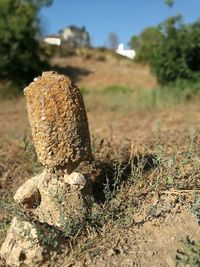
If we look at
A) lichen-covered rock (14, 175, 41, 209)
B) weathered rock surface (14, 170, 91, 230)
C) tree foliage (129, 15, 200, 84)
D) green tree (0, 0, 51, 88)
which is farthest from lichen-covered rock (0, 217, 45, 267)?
green tree (0, 0, 51, 88)

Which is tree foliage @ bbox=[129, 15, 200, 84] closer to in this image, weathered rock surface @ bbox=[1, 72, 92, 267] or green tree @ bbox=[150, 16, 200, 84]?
green tree @ bbox=[150, 16, 200, 84]

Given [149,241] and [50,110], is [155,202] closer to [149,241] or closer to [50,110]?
[149,241]

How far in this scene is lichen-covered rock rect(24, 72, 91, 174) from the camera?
3072mm

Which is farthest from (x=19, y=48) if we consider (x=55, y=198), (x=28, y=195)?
(x=55, y=198)

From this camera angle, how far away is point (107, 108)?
1245 centimetres

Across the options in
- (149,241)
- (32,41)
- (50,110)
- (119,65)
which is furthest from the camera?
(119,65)

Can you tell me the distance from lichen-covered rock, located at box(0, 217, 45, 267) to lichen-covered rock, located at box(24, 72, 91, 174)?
21.3 inches

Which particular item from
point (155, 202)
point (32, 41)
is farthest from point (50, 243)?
point (32, 41)

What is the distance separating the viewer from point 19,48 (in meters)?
19.2

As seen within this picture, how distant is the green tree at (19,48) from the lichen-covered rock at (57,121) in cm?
1575

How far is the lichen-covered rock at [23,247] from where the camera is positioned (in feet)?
8.80

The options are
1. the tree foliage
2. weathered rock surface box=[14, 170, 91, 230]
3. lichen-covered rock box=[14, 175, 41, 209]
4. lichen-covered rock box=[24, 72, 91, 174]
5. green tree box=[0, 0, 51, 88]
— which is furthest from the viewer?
green tree box=[0, 0, 51, 88]

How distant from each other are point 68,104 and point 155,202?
34.0 inches

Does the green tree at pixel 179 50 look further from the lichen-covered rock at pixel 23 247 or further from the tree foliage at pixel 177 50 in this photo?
the lichen-covered rock at pixel 23 247
